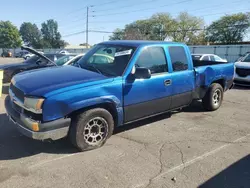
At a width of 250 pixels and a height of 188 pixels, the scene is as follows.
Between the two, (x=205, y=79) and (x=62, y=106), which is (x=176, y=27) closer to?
(x=205, y=79)

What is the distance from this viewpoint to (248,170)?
3.65 m

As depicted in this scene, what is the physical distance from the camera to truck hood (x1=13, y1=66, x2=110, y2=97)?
3.74 m

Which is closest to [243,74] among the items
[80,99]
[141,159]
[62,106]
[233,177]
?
[233,177]

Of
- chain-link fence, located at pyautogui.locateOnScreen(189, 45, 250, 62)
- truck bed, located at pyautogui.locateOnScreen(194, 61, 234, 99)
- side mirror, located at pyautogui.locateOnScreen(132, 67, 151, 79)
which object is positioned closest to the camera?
side mirror, located at pyautogui.locateOnScreen(132, 67, 151, 79)

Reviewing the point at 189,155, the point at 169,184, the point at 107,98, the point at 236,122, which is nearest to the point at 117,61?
the point at 107,98

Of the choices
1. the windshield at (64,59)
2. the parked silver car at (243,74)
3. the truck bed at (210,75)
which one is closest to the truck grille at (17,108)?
the truck bed at (210,75)

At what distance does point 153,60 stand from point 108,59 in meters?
0.88

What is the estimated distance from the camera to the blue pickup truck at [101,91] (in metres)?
3.68

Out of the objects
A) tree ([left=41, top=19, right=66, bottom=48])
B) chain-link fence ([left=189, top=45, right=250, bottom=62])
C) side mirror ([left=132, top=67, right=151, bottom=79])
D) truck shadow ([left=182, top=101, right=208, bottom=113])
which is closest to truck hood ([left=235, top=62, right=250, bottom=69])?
truck shadow ([left=182, top=101, right=208, bottom=113])

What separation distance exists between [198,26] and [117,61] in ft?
242

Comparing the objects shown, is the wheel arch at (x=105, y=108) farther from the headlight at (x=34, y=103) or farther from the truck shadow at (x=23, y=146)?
the truck shadow at (x=23, y=146)

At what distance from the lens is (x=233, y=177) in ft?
11.3

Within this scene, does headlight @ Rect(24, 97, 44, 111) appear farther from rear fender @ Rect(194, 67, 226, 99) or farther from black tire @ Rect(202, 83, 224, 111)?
black tire @ Rect(202, 83, 224, 111)

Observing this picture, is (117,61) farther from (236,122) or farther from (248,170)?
(236,122)
